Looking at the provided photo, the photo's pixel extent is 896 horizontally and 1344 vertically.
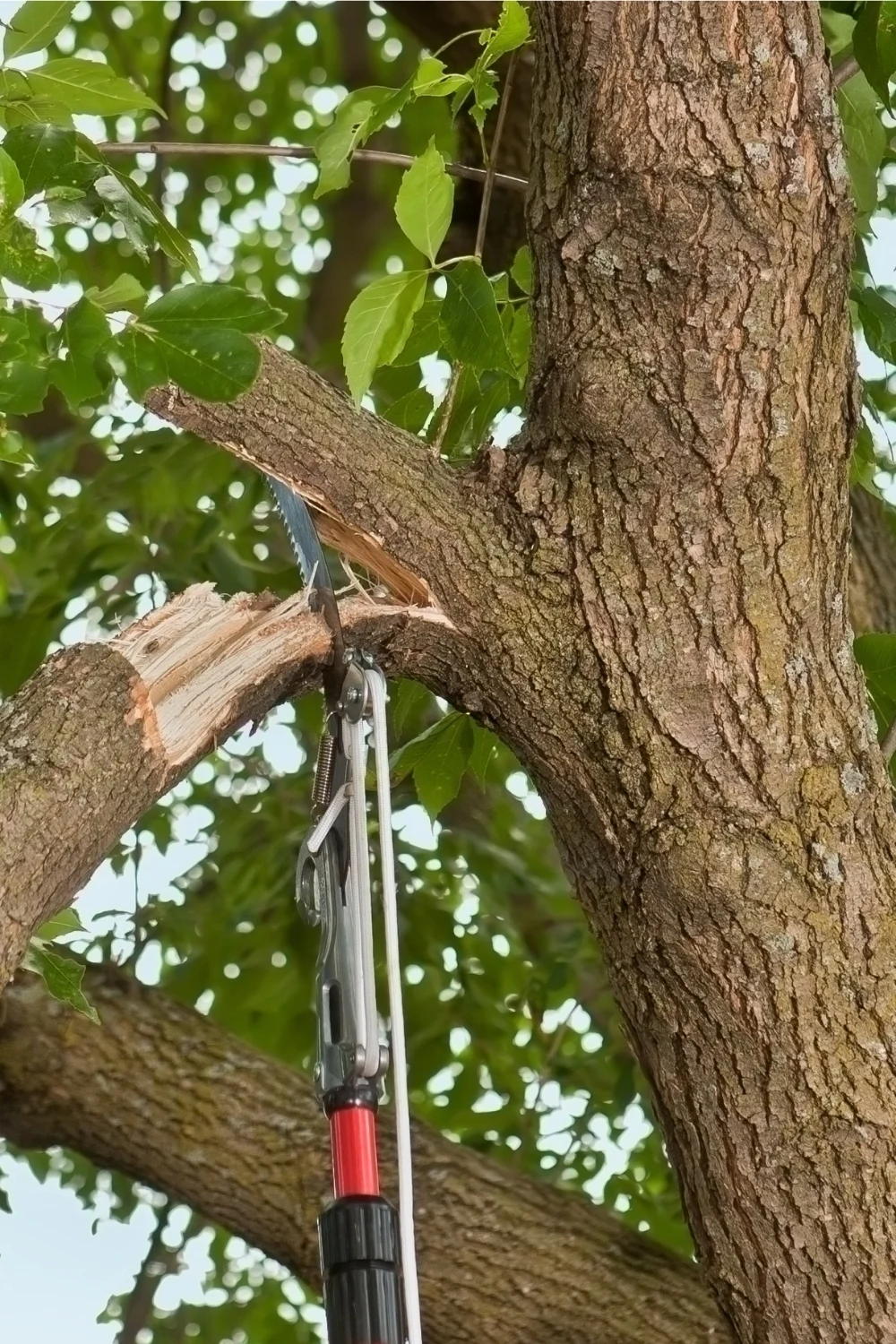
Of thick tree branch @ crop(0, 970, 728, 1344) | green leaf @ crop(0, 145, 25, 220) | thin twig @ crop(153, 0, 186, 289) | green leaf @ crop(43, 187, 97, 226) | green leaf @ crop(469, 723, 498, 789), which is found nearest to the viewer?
green leaf @ crop(0, 145, 25, 220)

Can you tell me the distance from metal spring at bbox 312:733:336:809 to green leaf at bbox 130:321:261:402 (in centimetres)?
25

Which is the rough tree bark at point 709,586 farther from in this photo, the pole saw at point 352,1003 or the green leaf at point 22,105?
the green leaf at point 22,105

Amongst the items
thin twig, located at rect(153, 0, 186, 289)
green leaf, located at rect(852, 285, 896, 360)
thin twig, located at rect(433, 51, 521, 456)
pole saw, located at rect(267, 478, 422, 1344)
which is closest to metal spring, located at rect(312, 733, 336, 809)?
pole saw, located at rect(267, 478, 422, 1344)

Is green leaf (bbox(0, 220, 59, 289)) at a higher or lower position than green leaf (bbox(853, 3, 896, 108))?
lower

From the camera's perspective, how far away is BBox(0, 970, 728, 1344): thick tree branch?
1463 mm

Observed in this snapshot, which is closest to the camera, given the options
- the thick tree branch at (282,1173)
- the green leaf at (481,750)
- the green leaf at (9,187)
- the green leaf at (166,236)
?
the green leaf at (9,187)

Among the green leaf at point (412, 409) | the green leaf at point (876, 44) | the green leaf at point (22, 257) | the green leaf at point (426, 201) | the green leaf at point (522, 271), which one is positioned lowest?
the green leaf at point (22, 257)

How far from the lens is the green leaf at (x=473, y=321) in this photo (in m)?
0.94

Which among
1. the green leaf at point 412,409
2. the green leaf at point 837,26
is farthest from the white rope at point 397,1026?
the green leaf at point 837,26

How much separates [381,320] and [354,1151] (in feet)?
1.71

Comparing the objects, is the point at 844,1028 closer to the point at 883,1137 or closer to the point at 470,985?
the point at 883,1137

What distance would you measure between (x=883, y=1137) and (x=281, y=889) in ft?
3.59

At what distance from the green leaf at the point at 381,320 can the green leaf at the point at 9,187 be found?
0.88ft

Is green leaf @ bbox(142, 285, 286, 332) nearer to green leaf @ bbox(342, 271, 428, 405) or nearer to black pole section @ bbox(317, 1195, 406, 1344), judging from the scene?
green leaf @ bbox(342, 271, 428, 405)
